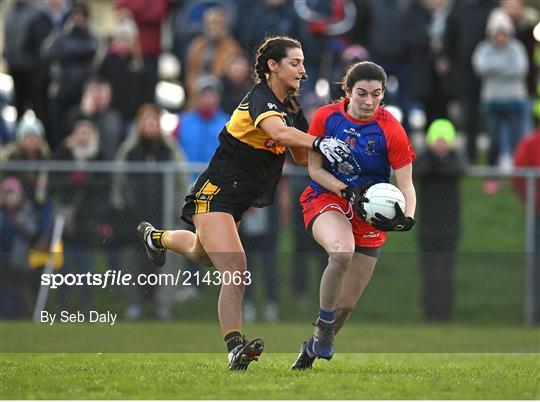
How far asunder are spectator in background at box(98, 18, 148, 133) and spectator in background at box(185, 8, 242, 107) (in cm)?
68

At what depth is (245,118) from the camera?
9414mm

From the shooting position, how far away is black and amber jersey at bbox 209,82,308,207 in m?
9.34

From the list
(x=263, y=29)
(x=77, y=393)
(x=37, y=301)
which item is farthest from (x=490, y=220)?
(x=77, y=393)

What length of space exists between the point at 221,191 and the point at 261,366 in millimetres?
1316

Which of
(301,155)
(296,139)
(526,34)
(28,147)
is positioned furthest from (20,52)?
(296,139)

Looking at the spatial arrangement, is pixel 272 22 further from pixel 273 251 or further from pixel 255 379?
pixel 255 379

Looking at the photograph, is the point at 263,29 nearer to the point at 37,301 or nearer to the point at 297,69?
the point at 37,301

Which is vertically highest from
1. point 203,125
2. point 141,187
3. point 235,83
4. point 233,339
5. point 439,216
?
point 235,83

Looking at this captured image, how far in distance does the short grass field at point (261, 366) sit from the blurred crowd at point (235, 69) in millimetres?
2751

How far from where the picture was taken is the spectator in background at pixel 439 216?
52.6 ft

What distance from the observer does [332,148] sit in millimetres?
9117

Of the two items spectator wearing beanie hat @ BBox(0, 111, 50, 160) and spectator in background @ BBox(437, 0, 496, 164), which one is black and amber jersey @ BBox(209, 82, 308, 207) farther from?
spectator in background @ BBox(437, 0, 496, 164)

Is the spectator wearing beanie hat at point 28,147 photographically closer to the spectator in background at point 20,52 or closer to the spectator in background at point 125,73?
the spectator in background at point 125,73

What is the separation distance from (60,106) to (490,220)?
609 centimetres
